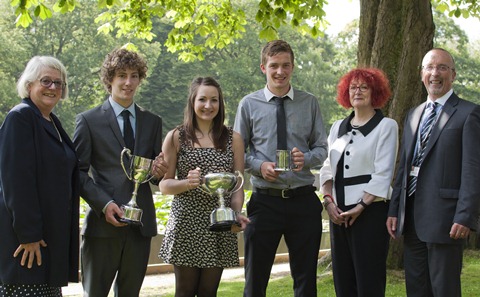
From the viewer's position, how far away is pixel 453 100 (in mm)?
5504

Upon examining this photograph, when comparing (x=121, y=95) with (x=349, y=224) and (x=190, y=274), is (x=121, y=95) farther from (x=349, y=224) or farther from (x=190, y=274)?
(x=349, y=224)

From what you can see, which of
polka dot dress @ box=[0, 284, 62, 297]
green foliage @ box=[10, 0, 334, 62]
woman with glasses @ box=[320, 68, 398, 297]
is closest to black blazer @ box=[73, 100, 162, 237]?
polka dot dress @ box=[0, 284, 62, 297]

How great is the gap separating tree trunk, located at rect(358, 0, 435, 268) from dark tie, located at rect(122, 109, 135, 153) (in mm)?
4083

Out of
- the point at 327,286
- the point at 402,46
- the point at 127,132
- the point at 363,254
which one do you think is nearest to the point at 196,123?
the point at 127,132

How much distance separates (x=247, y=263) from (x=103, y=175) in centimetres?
148

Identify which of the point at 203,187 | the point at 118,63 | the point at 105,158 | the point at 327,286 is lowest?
the point at 327,286

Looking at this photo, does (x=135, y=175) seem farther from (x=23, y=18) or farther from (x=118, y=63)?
(x=23, y=18)

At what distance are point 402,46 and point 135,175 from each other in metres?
4.63

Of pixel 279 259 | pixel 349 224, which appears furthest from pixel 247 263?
pixel 279 259

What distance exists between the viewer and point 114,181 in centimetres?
527

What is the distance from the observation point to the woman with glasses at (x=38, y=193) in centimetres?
439

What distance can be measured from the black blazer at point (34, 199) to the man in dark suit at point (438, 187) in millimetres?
2577

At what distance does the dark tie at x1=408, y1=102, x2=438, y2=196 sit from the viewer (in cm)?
554

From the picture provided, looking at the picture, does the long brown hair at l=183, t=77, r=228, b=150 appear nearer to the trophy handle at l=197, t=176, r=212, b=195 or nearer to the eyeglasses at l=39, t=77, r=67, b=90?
the trophy handle at l=197, t=176, r=212, b=195
